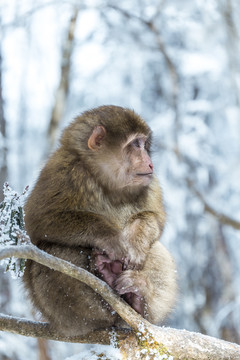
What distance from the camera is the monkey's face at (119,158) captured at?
3.99m

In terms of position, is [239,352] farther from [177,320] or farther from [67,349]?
[177,320]

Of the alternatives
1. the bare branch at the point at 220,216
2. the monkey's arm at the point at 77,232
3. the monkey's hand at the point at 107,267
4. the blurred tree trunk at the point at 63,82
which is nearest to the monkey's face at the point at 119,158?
the monkey's arm at the point at 77,232

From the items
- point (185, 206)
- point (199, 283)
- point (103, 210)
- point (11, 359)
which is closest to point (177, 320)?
point (199, 283)

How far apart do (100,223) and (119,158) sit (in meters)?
0.75

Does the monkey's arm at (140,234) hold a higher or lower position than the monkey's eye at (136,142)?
lower

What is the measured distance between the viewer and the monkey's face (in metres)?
3.99

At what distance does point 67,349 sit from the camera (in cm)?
866

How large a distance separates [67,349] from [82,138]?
554cm

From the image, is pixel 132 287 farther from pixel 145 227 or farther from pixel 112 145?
pixel 112 145

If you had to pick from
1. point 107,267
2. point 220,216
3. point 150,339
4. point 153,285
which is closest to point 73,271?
point 150,339

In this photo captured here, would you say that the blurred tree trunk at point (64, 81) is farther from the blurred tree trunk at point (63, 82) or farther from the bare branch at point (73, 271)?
the bare branch at point (73, 271)

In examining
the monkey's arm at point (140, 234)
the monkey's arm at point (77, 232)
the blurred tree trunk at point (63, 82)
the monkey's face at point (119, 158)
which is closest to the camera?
the monkey's arm at point (77, 232)

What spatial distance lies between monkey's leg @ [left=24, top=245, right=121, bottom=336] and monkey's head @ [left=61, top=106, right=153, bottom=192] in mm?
805

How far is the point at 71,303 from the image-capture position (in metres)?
3.39
